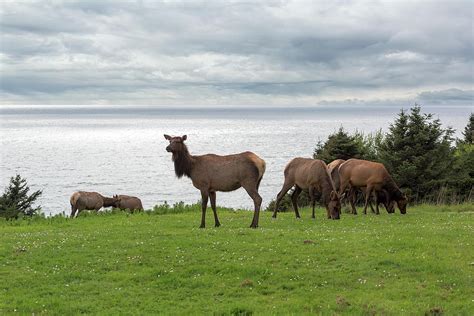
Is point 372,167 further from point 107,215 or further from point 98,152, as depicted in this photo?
point 98,152

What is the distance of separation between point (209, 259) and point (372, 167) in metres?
13.7

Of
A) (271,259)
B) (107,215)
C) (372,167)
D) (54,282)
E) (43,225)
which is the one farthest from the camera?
(107,215)

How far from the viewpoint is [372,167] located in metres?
25.9

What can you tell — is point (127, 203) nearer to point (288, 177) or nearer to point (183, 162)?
point (288, 177)

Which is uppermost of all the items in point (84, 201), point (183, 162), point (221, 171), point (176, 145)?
point (176, 145)

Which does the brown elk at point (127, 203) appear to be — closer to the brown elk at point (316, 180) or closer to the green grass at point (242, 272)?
the brown elk at point (316, 180)

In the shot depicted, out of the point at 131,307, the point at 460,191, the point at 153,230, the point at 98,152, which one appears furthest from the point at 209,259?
the point at 98,152

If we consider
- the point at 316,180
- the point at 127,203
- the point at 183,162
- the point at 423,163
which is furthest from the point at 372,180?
the point at 127,203

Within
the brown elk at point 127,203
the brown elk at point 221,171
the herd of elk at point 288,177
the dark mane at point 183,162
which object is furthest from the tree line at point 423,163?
the dark mane at point 183,162

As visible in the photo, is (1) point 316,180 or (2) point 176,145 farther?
(1) point 316,180

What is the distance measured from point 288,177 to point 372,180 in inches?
177

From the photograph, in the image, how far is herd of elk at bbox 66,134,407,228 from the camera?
1964cm

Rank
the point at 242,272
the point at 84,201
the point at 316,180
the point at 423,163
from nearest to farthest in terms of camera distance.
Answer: the point at 242,272 → the point at 316,180 → the point at 84,201 → the point at 423,163

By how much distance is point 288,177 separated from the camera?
23922mm
